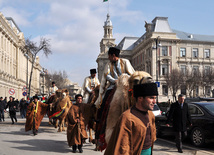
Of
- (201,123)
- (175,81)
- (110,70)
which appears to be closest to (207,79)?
(175,81)

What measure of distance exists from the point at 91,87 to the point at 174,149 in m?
3.64

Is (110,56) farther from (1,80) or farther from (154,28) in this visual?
(154,28)

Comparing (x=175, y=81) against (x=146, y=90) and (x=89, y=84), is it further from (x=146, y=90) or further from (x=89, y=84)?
(x=146, y=90)

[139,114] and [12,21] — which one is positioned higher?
[12,21]

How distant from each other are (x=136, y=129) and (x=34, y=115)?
414 inches

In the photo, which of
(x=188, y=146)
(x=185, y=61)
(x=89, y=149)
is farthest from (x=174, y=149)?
(x=185, y=61)

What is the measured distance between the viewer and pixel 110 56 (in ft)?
21.6

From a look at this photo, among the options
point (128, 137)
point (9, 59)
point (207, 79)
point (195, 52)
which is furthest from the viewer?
point (195, 52)

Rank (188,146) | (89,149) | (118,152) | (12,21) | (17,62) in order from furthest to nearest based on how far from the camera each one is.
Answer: (12,21), (17,62), (188,146), (89,149), (118,152)

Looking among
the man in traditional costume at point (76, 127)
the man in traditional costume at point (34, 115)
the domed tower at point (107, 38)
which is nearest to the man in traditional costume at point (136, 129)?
the man in traditional costume at point (76, 127)

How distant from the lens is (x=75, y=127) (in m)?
9.01

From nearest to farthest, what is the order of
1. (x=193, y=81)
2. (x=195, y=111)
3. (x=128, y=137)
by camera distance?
1. (x=128, y=137)
2. (x=195, y=111)
3. (x=193, y=81)

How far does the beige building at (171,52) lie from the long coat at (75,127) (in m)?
51.3

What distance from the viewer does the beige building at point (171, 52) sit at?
61.6m
